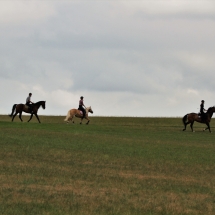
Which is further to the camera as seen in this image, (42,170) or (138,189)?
(42,170)

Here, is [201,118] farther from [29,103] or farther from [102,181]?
[102,181]

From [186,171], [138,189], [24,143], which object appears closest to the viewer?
[138,189]

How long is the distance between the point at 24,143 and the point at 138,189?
1243 centimetres

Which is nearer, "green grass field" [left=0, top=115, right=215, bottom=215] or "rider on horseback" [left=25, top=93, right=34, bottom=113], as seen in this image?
"green grass field" [left=0, top=115, right=215, bottom=215]

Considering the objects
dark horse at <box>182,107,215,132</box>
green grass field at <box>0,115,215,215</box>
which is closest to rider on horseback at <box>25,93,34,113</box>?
dark horse at <box>182,107,215,132</box>

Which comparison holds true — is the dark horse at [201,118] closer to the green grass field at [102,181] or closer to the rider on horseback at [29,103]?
the rider on horseback at [29,103]

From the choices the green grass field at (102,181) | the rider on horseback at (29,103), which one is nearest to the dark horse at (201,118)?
the rider on horseback at (29,103)

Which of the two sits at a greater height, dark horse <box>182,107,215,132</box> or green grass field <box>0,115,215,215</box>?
dark horse <box>182,107,215,132</box>

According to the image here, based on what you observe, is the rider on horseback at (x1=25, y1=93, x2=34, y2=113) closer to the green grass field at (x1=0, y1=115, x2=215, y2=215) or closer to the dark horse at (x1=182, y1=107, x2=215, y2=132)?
the dark horse at (x1=182, y1=107, x2=215, y2=132)

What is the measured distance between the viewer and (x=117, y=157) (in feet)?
73.8

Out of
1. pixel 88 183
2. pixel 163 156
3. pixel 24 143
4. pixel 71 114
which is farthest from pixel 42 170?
pixel 71 114

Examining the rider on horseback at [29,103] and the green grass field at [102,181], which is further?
the rider on horseback at [29,103]

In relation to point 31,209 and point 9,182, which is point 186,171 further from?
point 31,209

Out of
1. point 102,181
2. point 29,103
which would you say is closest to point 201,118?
point 29,103
